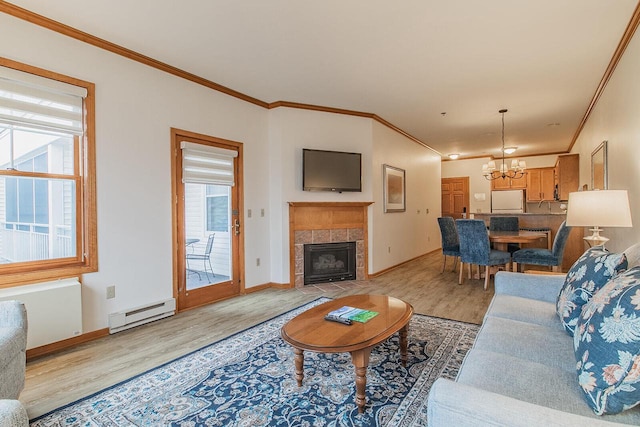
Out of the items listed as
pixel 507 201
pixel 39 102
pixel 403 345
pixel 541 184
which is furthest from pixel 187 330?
pixel 541 184

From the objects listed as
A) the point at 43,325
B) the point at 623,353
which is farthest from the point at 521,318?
the point at 43,325

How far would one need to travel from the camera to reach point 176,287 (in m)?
3.45

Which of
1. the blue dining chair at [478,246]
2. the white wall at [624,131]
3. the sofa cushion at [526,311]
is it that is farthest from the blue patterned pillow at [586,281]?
the blue dining chair at [478,246]

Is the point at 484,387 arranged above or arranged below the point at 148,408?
above

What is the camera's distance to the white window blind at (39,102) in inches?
93.4

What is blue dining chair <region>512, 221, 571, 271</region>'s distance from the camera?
4070 millimetres

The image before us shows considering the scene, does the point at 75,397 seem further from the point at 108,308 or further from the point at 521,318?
the point at 521,318

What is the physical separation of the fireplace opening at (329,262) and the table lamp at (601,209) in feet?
9.52

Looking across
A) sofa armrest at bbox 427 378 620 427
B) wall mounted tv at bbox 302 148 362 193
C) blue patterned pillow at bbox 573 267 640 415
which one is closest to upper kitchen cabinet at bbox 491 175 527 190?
wall mounted tv at bbox 302 148 362 193

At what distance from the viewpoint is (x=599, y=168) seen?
407 cm

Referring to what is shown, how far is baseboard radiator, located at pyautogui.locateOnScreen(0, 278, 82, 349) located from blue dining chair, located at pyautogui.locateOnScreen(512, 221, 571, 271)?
5.07 m

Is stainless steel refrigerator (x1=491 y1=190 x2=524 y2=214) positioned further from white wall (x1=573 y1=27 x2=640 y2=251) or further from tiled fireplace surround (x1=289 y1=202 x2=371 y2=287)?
tiled fireplace surround (x1=289 y1=202 x2=371 y2=287)

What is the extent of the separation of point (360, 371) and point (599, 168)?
434cm

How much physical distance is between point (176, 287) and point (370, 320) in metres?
2.35
